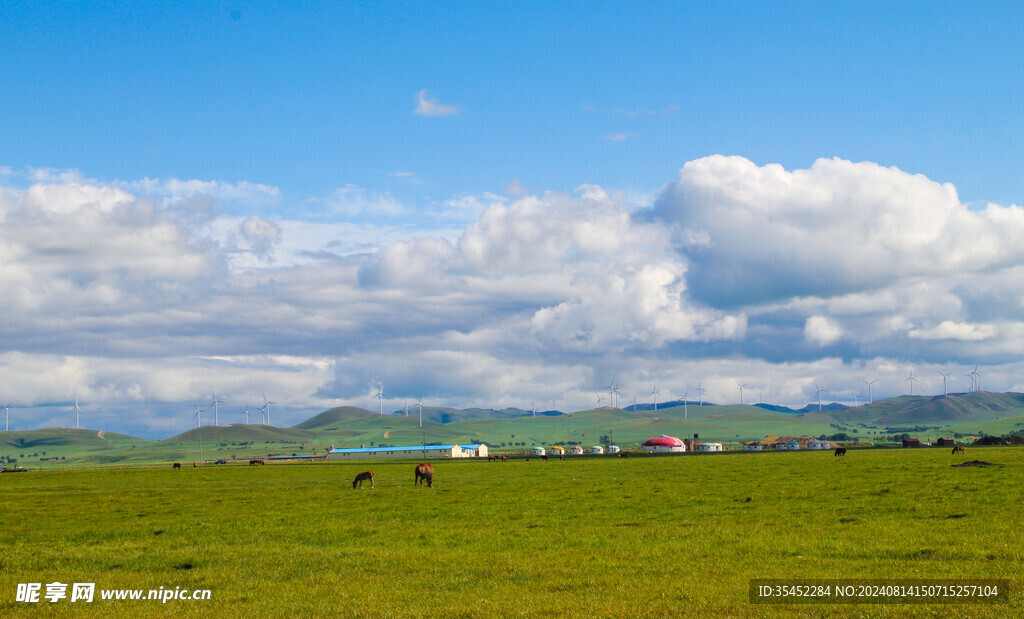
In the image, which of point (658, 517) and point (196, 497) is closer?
point (658, 517)

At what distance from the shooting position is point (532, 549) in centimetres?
2836

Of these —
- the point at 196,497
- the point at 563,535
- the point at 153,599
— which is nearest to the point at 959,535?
the point at 563,535

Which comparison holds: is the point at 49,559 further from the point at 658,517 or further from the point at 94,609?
the point at 658,517

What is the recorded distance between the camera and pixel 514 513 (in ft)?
131

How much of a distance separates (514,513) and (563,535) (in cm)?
875

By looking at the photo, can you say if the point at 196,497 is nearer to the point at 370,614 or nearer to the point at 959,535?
the point at 370,614

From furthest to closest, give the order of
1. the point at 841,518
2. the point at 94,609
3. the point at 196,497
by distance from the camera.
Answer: the point at 196,497 → the point at 841,518 → the point at 94,609

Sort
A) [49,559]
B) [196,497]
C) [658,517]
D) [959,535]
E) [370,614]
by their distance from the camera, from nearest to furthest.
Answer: [370,614], [959,535], [49,559], [658,517], [196,497]

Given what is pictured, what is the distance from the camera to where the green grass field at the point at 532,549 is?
799 inches

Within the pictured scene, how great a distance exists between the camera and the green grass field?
20.3 m

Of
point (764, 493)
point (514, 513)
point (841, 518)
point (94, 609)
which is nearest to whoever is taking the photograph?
point (94, 609)

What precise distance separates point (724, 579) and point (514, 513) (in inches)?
764

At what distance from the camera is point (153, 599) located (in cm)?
2252

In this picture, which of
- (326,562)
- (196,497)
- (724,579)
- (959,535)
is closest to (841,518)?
(959,535)
